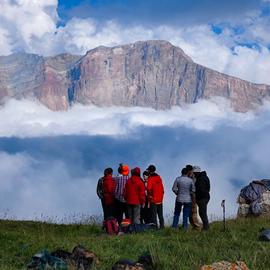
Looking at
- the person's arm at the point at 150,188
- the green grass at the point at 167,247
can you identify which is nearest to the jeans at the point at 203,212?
the green grass at the point at 167,247

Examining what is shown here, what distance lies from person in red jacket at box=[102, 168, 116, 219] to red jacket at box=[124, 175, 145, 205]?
85 cm

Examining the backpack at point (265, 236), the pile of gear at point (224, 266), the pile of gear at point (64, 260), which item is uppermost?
the backpack at point (265, 236)

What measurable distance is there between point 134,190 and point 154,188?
0.87 metres

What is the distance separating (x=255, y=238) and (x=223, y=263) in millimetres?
6928

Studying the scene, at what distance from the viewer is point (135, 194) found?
63.0 feet

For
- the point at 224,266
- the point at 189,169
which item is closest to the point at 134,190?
the point at 189,169

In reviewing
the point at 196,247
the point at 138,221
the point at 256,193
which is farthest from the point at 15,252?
the point at 256,193

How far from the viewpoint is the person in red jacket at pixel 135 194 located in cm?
1914

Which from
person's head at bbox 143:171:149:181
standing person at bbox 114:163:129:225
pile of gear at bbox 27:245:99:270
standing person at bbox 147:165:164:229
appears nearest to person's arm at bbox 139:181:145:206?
standing person at bbox 147:165:164:229

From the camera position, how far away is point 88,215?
22.8m

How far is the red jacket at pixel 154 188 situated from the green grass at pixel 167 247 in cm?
211

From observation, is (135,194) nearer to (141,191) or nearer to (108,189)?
(141,191)

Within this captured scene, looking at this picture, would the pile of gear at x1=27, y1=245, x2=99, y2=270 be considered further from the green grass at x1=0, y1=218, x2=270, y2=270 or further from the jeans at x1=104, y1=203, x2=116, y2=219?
the jeans at x1=104, y1=203, x2=116, y2=219

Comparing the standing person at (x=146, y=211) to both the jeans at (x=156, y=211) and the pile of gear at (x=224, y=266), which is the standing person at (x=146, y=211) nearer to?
the jeans at (x=156, y=211)
